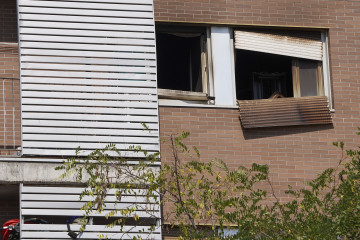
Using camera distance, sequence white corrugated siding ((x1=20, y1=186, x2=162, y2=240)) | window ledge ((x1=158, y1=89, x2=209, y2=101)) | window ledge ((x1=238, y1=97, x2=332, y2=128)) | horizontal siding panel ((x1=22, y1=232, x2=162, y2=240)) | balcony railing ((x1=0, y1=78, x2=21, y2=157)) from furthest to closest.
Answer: window ledge ((x1=238, y1=97, x2=332, y2=128)) → window ledge ((x1=158, y1=89, x2=209, y2=101)) → balcony railing ((x1=0, y1=78, x2=21, y2=157)) → white corrugated siding ((x1=20, y1=186, x2=162, y2=240)) → horizontal siding panel ((x1=22, y1=232, x2=162, y2=240))

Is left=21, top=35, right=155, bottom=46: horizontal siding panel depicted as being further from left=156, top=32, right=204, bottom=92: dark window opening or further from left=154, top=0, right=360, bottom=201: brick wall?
left=156, top=32, right=204, bottom=92: dark window opening

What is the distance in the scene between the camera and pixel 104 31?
55.0 feet

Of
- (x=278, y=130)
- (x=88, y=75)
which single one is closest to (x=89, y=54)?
(x=88, y=75)

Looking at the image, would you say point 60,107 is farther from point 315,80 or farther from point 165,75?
point 315,80

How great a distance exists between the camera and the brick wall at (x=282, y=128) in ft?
55.7

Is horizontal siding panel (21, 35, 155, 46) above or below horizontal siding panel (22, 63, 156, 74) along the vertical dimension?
above

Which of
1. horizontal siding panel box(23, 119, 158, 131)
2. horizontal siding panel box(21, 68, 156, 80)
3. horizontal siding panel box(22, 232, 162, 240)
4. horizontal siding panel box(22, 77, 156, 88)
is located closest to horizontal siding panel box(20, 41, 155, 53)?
horizontal siding panel box(21, 68, 156, 80)

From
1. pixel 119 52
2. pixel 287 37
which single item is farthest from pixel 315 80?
pixel 119 52

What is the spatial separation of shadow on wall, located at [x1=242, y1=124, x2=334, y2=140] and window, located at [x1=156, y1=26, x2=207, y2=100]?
929 millimetres

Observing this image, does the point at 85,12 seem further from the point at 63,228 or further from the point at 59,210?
the point at 63,228

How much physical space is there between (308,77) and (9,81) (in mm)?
4854

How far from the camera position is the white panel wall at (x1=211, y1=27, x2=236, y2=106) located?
57.1ft

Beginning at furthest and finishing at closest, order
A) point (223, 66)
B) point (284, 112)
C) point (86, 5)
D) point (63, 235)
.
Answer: point (223, 66)
point (284, 112)
point (86, 5)
point (63, 235)

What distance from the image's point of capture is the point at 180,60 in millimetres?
17766
